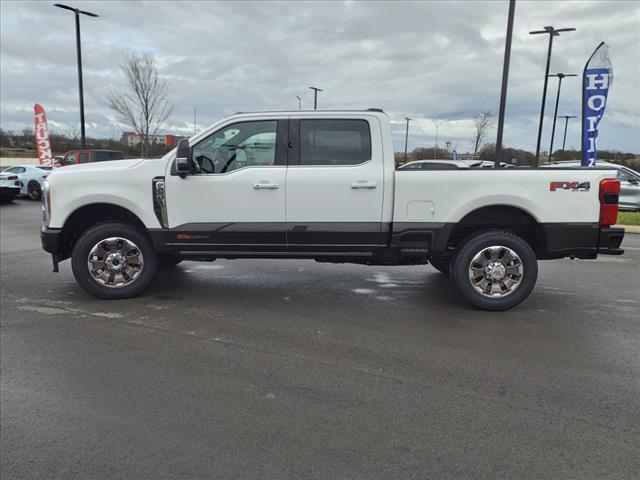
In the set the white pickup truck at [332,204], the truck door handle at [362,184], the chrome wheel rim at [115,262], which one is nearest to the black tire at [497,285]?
the white pickup truck at [332,204]

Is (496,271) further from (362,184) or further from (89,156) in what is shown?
(89,156)

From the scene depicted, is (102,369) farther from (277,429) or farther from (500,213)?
(500,213)

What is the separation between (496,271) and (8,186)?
16.3 meters

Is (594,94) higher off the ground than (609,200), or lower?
higher

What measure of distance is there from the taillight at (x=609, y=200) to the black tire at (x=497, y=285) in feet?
2.63

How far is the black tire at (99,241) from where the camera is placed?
5445 millimetres

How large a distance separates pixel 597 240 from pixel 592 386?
7.05ft

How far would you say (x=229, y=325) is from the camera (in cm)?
480

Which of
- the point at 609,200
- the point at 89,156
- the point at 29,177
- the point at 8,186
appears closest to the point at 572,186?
the point at 609,200

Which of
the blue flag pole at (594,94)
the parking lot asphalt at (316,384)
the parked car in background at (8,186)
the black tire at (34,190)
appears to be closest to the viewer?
the parking lot asphalt at (316,384)

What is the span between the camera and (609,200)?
16.6 feet

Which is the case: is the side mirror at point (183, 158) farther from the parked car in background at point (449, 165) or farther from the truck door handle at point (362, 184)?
the parked car in background at point (449, 165)

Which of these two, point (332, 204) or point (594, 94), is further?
point (594, 94)


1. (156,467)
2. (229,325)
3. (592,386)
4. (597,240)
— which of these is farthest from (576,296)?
(156,467)
